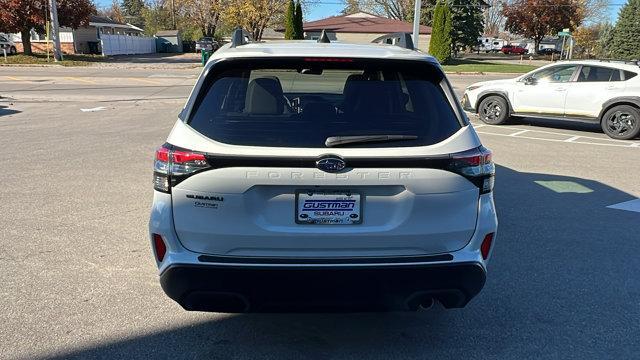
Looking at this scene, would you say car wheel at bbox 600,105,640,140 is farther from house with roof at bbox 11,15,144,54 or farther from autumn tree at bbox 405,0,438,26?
autumn tree at bbox 405,0,438,26

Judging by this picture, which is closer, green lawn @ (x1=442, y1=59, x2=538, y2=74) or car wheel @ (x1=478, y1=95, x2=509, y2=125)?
car wheel @ (x1=478, y1=95, x2=509, y2=125)

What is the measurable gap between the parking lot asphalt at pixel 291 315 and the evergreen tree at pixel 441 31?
29961 mm

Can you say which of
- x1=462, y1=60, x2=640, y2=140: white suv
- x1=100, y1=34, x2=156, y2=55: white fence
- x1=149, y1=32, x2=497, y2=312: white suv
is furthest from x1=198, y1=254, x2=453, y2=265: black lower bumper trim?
x1=100, y1=34, x2=156, y2=55: white fence

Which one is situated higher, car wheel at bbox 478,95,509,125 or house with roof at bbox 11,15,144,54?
house with roof at bbox 11,15,144,54

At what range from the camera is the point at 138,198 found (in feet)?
21.0

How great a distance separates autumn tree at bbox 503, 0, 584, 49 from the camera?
204ft

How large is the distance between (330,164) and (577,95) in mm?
11257

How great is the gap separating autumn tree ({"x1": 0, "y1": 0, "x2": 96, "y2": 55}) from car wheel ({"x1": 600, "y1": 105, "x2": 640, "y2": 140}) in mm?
36545

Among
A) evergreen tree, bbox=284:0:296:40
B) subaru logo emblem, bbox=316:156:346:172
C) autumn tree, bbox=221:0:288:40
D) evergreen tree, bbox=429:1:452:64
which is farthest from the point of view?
autumn tree, bbox=221:0:288:40

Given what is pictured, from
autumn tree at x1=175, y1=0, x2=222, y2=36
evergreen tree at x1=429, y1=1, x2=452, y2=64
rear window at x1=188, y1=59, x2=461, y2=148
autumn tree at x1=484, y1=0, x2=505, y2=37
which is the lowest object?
rear window at x1=188, y1=59, x2=461, y2=148

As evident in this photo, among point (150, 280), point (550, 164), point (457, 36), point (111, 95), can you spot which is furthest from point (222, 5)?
point (150, 280)

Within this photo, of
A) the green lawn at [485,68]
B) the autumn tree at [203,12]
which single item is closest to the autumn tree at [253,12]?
the autumn tree at [203,12]

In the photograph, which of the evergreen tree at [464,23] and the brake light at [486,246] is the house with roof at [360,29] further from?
the brake light at [486,246]

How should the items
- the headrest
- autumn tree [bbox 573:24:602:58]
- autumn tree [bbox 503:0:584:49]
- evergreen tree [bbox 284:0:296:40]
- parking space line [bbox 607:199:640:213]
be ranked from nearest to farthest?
the headrest
parking space line [bbox 607:199:640:213]
evergreen tree [bbox 284:0:296:40]
autumn tree [bbox 503:0:584:49]
autumn tree [bbox 573:24:602:58]
